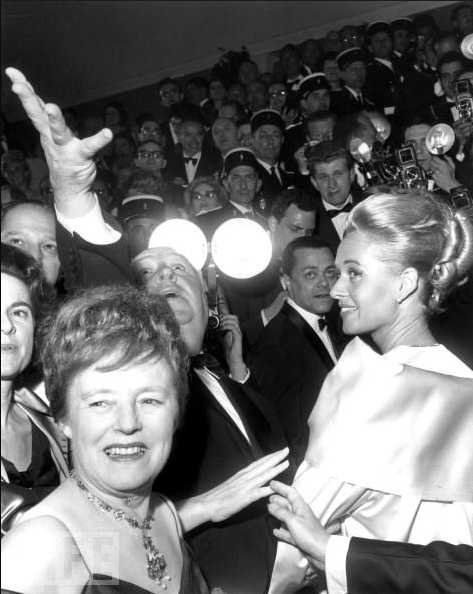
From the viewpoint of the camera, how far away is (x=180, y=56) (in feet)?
28.5

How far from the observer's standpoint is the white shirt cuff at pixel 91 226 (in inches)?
63.3

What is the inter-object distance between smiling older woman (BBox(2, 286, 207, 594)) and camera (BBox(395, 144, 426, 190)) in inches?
65.3

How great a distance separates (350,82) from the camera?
6480 millimetres

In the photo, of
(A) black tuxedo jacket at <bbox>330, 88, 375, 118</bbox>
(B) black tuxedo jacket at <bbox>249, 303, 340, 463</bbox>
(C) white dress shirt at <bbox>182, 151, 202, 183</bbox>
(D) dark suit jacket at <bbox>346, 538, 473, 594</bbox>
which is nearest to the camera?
(D) dark suit jacket at <bbox>346, 538, 473, 594</bbox>

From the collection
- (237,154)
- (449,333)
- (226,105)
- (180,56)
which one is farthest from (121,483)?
(180,56)

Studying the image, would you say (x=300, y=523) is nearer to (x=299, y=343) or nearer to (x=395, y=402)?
(x=395, y=402)

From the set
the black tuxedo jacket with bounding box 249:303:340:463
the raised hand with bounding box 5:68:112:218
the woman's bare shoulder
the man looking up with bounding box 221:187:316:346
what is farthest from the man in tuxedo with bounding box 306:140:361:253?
the woman's bare shoulder

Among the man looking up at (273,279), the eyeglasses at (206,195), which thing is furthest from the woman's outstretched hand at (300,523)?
the eyeglasses at (206,195)

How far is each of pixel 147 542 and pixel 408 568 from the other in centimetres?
60

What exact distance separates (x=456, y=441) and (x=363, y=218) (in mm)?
562

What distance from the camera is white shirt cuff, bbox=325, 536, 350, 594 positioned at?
1.62 meters

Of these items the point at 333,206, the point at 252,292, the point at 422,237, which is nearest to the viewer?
the point at 422,237

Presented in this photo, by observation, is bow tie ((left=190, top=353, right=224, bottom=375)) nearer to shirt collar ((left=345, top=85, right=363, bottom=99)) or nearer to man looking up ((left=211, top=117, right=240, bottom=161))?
man looking up ((left=211, top=117, right=240, bottom=161))

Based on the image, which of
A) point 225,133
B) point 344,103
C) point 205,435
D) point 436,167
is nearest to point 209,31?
point 344,103
